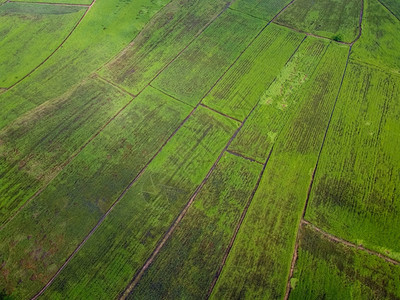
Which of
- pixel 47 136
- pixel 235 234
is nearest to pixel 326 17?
pixel 235 234

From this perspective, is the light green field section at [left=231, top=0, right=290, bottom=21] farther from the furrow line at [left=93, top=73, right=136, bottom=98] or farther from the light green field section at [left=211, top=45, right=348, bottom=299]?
the furrow line at [left=93, top=73, right=136, bottom=98]

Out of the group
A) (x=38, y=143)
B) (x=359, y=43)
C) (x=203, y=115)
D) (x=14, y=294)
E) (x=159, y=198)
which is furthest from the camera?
(x=359, y=43)

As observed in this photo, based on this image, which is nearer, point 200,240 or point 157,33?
point 200,240

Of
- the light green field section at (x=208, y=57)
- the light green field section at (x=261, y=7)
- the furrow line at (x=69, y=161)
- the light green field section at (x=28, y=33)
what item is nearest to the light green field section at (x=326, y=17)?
the light green field section at (x=261, y=7)

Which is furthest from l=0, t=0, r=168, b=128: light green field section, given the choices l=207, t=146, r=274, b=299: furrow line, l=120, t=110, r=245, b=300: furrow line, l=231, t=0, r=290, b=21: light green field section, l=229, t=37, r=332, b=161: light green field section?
l=207, t=146, r=274, b=299: furrow line

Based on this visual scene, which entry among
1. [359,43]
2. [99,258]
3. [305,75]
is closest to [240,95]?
[305,75]

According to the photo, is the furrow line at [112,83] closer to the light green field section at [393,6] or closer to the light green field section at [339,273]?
the light green field section at [339,273]

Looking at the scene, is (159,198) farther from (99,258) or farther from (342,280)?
(342,280)
